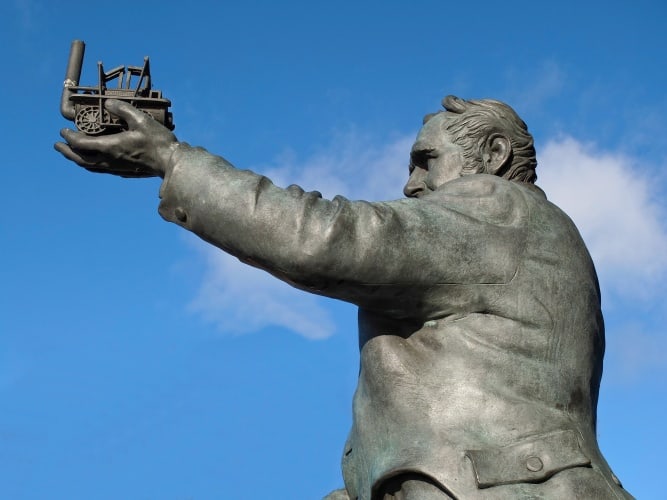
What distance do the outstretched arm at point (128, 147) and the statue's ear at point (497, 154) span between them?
70.3 inches

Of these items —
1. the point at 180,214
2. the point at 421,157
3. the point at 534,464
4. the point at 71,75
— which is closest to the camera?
the point at 534,464

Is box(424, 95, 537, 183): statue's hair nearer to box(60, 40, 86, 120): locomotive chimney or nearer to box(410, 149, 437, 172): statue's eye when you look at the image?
box(410, 149, 437, 172): statue's eye

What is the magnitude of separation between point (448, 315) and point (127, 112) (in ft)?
6.15

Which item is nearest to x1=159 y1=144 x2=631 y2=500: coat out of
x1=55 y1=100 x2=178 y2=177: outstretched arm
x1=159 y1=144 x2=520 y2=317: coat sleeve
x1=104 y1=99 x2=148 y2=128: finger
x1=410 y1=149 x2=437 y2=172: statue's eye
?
x1=159 y1=144 x2=520 y2=317: coat sleeve

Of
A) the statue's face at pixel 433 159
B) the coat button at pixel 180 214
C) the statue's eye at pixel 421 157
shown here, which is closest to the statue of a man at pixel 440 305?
the coat button at pixel 180 214

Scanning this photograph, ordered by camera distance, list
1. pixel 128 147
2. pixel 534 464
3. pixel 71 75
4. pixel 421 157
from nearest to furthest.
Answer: pixel 534 464 → pixel 128 147 → pixel 71 75 → pixel 421 157

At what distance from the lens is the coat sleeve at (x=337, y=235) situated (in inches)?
192

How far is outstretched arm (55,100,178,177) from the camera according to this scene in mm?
5293

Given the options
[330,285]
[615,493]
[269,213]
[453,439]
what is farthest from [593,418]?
[269,213]

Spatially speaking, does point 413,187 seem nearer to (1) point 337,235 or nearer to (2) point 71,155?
(1) point 337,235

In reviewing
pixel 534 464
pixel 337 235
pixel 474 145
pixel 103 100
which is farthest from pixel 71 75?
pixel 534 464

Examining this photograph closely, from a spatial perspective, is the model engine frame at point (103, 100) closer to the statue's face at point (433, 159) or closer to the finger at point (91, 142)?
the finger at point (91, 142)

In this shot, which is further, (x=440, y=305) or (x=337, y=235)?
(x=440, y=305)

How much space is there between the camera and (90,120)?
5445 millimetres
